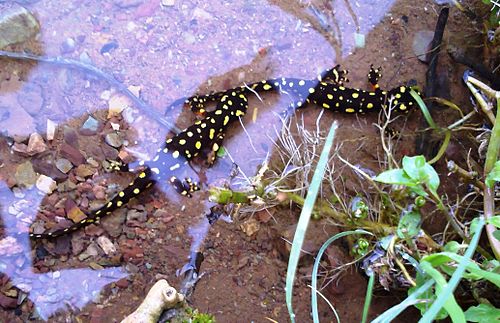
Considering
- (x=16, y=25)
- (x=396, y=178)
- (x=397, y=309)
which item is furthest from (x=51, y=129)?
(x=397, y=309)

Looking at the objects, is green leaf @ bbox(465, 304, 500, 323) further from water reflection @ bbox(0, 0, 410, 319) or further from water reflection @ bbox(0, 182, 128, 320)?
water reflection @ bbox(0, 182, 128, 320)

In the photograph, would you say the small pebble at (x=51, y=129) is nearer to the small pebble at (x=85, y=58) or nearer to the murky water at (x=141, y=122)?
the murky water at (x=141, y=122)

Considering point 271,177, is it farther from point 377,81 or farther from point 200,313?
point 377,81

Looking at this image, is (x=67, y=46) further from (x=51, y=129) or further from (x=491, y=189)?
(x=491, y=189)

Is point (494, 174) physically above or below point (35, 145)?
above

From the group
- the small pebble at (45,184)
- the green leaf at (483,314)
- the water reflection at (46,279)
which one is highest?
the green leaf at (483,314)

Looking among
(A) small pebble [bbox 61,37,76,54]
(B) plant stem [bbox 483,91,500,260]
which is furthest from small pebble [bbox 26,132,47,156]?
(B) plant stem [bbox 483,91,500,260]

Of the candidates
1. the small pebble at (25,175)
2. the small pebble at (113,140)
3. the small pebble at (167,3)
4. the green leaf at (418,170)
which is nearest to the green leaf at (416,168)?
the green leaf at (418,170)
